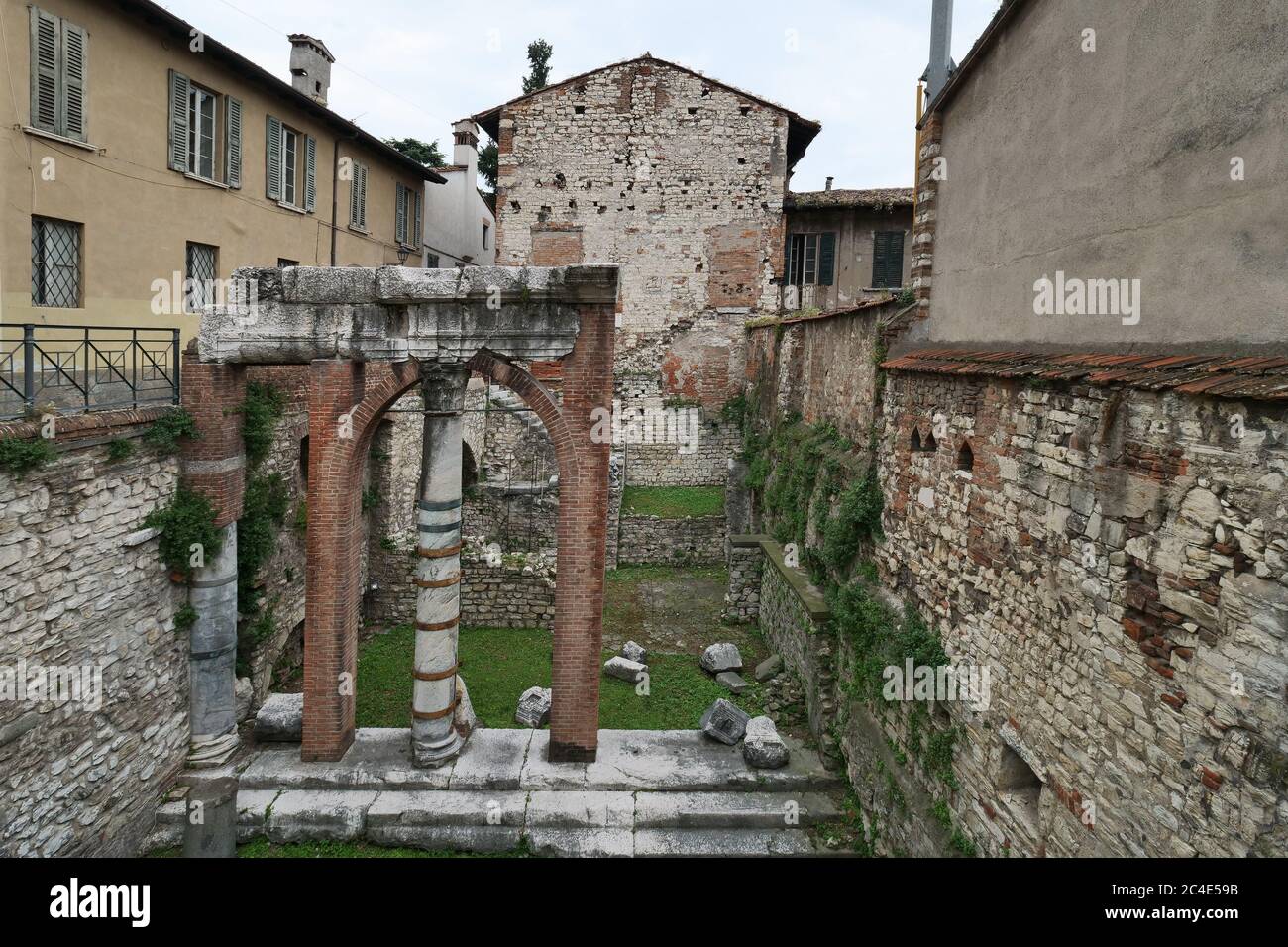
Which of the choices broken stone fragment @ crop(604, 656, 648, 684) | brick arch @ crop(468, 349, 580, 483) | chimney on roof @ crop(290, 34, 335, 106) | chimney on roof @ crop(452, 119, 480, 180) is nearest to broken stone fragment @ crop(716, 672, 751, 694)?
broken stone fragment @ crop(604, 656, 648, 684)

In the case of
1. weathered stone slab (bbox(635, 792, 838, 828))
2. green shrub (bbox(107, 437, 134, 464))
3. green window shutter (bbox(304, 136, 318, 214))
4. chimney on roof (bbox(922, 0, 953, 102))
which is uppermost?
green window shutter (bbox(304, 136, 318, 214))

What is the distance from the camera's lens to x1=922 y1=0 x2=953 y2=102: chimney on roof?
848 cm

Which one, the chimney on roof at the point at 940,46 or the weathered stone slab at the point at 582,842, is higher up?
the chimney on roof at the point at 940,46

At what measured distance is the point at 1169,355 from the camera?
4.70 m

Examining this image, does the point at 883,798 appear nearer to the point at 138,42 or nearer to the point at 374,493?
the point at 374,493

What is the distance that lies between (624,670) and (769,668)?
2.21 m

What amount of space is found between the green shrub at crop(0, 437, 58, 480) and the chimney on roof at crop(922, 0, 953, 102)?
356 inches

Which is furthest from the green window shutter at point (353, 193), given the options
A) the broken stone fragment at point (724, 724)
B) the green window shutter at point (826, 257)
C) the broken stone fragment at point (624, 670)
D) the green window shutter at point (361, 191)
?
the broken stone fragment at point (724, 724)

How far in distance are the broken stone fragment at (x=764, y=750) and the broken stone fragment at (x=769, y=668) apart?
279cm

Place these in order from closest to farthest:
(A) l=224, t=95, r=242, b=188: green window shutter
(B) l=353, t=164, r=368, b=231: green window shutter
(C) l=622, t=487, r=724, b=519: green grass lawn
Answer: (A) l=224, t=95, r=242, b=188: green window shutter → (B) l=353, t=164, r=368, b=231: green window shutter → (C) l=622, t=487, r=724, b=519: green grass lawn

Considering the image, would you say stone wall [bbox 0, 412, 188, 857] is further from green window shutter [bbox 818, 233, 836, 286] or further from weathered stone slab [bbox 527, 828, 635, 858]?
green window shutter [bbox 818, 233, 836, 286]

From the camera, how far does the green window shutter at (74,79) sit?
10.3m

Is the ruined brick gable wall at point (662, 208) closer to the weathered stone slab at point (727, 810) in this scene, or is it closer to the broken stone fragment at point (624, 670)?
the broken stone fragment at point (624, 670)

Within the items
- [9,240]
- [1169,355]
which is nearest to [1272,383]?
[1169,355]
